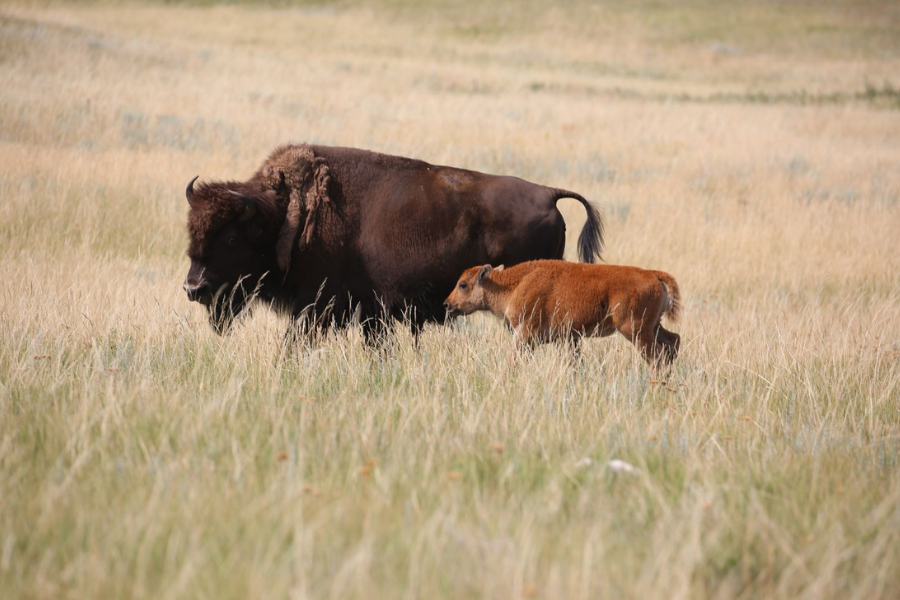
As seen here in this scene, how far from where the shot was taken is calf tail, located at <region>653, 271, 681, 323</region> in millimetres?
5785

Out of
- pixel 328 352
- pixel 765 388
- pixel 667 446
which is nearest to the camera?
pixel 667 446

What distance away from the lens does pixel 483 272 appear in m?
5.82

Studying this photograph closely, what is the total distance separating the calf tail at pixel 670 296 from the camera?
5.79 m

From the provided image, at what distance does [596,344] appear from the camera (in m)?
6.61

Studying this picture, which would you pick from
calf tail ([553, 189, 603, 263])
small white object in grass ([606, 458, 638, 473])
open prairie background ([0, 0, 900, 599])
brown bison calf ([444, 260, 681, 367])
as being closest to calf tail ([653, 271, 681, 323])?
brown bison calf ([444, 260, 681, 367])

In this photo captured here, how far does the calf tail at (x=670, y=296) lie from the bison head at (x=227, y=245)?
8.54ft

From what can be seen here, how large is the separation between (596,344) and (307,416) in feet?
10.5

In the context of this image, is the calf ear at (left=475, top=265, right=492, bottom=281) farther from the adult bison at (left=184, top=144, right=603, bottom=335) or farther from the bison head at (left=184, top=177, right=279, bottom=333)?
the bison head at (left=184, top=177, right=279, bottom=333)

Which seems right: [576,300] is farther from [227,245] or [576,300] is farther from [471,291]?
[227,245]

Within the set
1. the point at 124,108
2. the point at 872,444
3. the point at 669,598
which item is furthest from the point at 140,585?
the point at 124,108

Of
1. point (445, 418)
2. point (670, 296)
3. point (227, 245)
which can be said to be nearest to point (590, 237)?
point (670, 296)

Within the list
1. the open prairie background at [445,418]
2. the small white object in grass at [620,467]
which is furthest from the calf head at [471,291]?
the small white object in grass at [620,467]

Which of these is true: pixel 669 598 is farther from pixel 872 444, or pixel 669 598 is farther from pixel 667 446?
pixel 872 444

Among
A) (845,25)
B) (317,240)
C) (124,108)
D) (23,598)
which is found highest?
(845,25)
